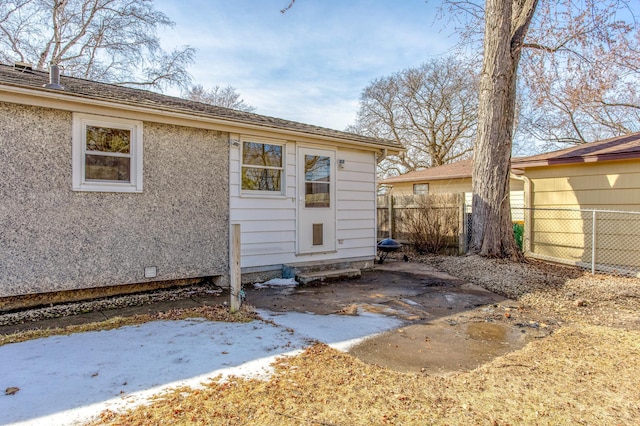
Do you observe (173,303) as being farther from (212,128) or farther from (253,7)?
(253,7)

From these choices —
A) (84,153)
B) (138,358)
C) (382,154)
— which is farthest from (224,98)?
(138,358)

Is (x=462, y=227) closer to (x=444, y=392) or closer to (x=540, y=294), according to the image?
(x=540, y=294)

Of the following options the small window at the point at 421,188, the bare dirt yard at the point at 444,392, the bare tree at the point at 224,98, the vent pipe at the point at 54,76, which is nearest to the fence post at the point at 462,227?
the bare dirt yard at the point at 444,392

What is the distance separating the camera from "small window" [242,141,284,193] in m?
6.62

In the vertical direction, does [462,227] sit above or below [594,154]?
below

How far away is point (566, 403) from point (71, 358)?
394 centimetres

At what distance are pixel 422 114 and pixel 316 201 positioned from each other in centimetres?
2074

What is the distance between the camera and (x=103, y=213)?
5.10 meters

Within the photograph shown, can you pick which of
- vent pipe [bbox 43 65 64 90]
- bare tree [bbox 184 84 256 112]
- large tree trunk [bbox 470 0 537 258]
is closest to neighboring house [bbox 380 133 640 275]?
large tree trunk [bbox 470 0 537 258]

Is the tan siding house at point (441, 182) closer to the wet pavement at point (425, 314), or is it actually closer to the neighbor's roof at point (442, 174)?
the neighbor's roof at point (442, 174)

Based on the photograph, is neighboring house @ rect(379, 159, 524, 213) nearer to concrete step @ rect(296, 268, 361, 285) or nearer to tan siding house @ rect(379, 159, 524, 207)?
tan siding house @ rect(379, 159, 524, 207)

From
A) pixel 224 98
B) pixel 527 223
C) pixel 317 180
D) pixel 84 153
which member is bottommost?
pixel 527 223

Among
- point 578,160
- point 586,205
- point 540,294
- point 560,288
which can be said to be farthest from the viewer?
point 586,205

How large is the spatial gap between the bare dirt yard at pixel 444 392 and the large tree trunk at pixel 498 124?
172 inches
